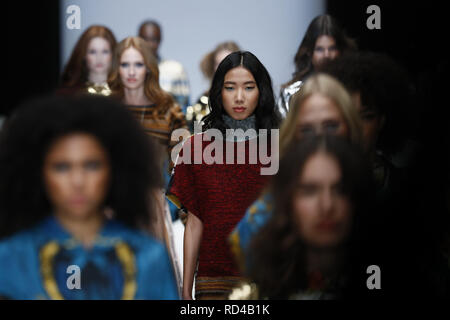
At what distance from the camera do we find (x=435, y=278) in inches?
102

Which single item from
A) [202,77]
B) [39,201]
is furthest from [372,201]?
[202,77]

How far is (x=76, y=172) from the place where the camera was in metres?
2.22

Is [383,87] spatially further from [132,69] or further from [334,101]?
[132,69]

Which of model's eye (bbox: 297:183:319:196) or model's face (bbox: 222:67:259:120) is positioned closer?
model's eye (bbox: 297:183:319:196)

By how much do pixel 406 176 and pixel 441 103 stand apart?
30 cm

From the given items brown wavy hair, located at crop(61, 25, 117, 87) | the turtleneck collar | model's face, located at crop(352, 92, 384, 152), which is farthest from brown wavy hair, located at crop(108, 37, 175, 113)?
model's face, located at crop(352, 92, 384, 152)

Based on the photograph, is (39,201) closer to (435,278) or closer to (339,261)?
(339,261)

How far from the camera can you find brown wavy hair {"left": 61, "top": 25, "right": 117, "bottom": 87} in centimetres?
326

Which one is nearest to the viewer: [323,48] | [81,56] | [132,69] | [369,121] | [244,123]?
[369,121]

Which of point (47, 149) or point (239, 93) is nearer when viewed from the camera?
point (47, 149)

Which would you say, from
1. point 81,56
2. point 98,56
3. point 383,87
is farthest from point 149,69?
point 383,87

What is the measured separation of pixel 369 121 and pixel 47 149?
1.15 metres

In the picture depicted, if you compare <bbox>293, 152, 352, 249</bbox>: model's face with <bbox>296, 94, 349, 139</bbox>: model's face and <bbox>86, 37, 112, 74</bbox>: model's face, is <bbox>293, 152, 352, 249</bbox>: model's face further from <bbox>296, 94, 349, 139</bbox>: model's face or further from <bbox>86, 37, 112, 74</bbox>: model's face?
<bbox>86, 37, 112, 74</bbox>: model's face

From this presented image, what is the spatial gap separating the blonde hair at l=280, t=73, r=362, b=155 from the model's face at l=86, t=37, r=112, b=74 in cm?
130
